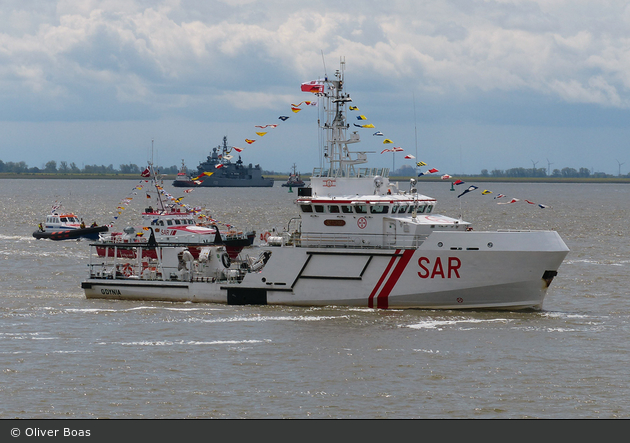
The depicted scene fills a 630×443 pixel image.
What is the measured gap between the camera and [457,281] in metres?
25.8

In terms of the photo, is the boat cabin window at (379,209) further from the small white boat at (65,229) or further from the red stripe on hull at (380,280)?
the small white boat at (65,229)

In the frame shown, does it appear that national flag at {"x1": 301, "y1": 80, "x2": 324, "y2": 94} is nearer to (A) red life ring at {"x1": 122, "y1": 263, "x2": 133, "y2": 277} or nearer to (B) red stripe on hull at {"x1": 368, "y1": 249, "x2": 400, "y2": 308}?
(B) red stripe on hull at {"x1": 368, "y1": 249, "x2": 400, "y2": 308}

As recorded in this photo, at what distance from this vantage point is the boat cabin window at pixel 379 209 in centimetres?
2688

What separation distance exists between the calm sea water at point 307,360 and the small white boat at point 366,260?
567 millimetres

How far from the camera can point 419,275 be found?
85.1 feet

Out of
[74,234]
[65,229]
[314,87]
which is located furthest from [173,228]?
[314,87]

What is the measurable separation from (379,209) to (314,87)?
5.03 meters

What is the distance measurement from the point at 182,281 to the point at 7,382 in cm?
1051

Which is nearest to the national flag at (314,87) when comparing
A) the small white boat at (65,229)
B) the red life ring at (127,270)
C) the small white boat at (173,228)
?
the red life ring at (127,270)

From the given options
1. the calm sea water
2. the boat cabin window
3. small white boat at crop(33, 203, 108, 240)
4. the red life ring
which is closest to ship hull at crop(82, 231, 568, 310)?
the calm sea water

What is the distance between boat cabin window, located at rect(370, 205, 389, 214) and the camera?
2688 centimetres

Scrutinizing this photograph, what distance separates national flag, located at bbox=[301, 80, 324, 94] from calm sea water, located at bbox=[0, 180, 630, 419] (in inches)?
297

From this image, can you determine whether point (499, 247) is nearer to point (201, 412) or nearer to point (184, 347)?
point (184, 347)
